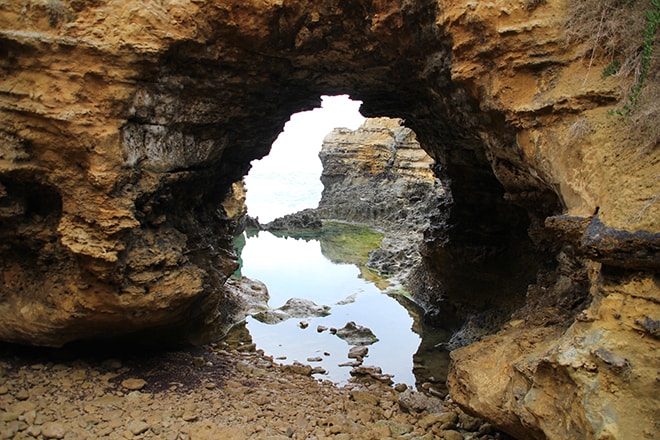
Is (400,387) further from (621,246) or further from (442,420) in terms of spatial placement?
(621,246)

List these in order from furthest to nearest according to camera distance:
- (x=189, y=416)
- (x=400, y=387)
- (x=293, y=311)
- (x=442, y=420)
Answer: (x=293, y=311) → (x=400, y=387) → (x=442, y=420) → (x=189, y=416)

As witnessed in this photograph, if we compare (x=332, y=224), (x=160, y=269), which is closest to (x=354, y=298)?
(x=160, y=269)

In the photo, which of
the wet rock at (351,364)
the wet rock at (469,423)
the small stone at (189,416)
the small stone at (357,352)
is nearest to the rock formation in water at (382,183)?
the small stone at (357,352)

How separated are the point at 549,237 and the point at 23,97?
20.2 feet

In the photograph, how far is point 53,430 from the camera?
195 inches

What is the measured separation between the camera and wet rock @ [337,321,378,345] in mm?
9648

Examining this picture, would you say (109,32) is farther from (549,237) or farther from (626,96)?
(549,237)

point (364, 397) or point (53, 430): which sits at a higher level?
point (364, 397)

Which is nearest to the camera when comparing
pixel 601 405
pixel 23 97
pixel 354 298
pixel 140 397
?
pixel 601 405

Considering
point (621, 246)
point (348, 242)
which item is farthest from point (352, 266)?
point (621, 246)

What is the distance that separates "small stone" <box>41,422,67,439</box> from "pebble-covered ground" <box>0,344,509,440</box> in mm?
10

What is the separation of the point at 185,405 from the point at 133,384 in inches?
32.7

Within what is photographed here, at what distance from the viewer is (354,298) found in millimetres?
12867

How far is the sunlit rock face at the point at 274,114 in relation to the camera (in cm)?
342
